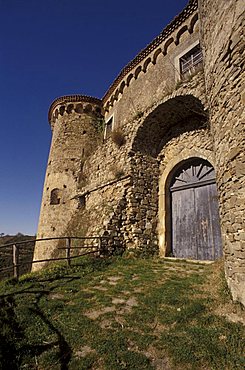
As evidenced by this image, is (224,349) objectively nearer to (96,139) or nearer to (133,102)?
(133,102)

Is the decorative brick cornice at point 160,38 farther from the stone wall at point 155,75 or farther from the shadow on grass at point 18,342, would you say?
the shadow on grass at point 18,342

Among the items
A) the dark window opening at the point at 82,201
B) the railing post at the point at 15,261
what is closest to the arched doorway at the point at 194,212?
the dark window opening at the point at 82,201

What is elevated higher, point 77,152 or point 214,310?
point 77,152

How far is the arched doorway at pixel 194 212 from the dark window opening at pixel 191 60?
3.24 m

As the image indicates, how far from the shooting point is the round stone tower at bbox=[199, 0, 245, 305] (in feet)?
12.1

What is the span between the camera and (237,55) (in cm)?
398

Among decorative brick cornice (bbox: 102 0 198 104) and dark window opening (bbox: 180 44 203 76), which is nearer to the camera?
dark window opening (bbox: 180 44 203 76)

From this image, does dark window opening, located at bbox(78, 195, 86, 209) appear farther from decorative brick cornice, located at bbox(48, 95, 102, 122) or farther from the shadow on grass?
the shadow on grass

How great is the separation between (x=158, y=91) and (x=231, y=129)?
5.31 metres

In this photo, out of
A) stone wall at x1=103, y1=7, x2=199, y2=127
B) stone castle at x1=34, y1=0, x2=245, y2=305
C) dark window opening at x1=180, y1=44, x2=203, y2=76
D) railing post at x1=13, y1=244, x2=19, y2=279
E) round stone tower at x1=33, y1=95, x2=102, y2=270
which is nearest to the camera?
stone castle at x1=34, y1=0, x2=245, y2=305

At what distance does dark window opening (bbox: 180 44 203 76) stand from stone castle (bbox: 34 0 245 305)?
0.04m

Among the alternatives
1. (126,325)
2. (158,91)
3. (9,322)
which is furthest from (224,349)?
(158,91)

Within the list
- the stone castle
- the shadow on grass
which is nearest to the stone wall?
the stone castle

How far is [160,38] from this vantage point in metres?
9.09
